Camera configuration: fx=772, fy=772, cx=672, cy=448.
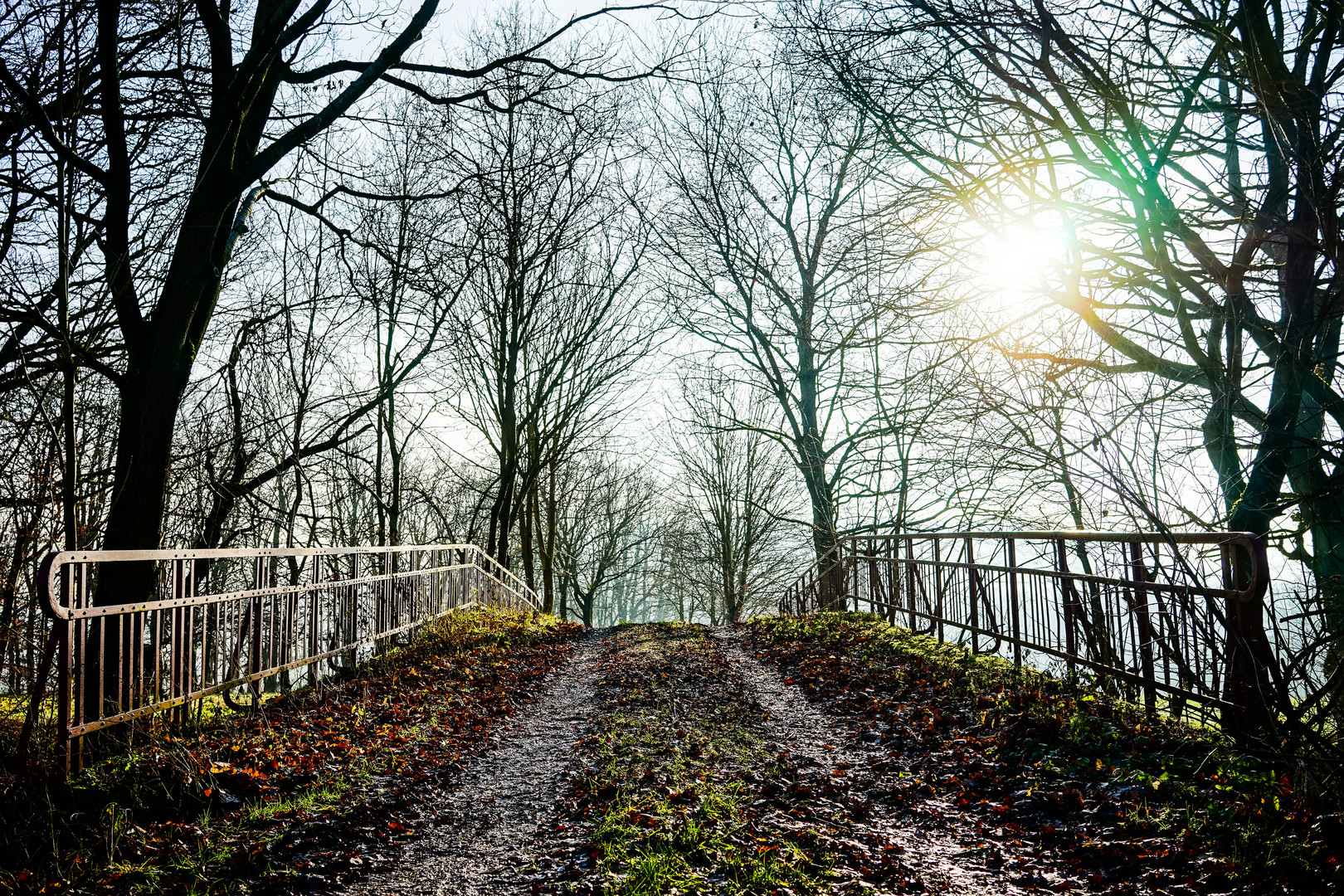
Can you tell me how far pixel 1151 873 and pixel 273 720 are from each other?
250 inches

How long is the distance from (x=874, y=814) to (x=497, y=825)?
2.44m

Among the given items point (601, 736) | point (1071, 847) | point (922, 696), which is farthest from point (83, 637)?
point (922, 696)

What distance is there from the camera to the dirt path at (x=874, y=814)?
4035mm

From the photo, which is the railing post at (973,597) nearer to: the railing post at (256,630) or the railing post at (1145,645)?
the railing post at (1145,645)

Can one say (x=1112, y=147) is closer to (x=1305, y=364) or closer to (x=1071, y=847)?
(x=1305, y=364)

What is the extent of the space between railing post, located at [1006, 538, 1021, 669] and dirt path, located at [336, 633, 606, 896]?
457 centimetres

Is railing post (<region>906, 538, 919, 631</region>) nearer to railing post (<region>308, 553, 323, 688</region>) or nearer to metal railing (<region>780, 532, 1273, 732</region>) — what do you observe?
metal railing (<region>780, 532, 1273, 732</region>)

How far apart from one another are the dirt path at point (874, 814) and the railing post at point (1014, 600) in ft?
7.28

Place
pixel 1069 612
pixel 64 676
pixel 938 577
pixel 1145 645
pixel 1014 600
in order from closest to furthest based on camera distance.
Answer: pixel 64 676, pixel 1145 645, pixel 1069 612, pixel 1014 600, pixel 938 577

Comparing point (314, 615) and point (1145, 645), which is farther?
point (314, 615)

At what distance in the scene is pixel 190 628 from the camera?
20.0 ft

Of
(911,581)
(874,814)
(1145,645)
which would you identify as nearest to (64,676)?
(874,814)

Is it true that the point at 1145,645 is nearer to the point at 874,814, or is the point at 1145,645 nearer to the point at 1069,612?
the point at 1069,612

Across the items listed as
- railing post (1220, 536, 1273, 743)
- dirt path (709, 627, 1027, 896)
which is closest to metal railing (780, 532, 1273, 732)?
railing post (1220, 536, 1273, 743)
